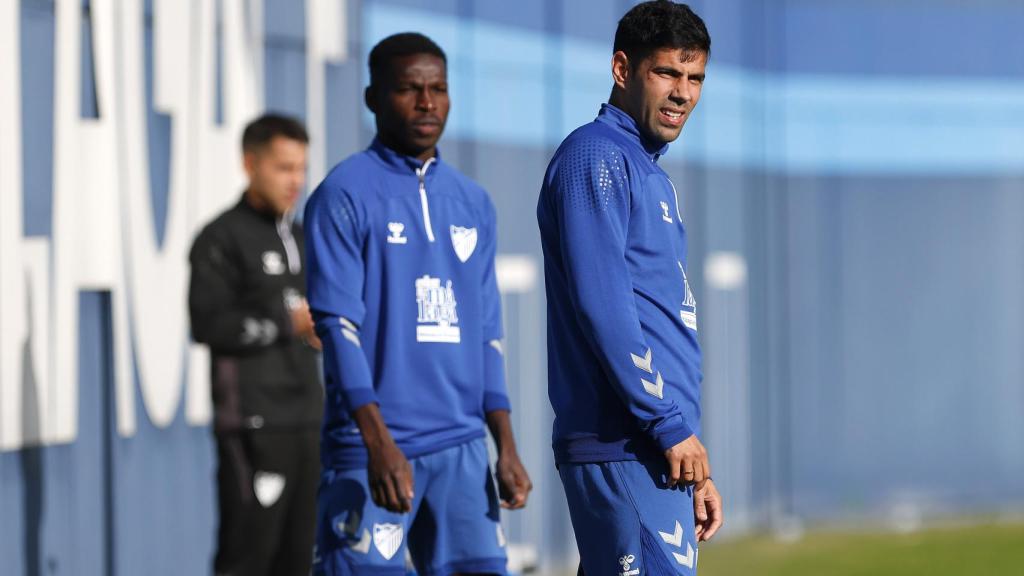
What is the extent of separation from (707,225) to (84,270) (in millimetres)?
3749

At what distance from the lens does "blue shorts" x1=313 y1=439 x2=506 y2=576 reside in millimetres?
3129

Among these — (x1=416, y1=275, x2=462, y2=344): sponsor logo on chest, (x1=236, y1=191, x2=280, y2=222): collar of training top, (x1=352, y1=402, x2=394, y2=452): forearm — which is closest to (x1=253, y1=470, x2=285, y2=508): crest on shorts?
(x1=236, y1=191, x2=280, y2=222): collar of training top

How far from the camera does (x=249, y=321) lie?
4.41m

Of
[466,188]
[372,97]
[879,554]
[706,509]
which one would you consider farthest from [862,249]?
[706,509]

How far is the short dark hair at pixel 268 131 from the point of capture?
14.9ft

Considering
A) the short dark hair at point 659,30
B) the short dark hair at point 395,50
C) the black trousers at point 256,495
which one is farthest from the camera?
the black trousers at point 256,495

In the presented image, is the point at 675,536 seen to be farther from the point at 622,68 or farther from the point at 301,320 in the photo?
the point at 301,320

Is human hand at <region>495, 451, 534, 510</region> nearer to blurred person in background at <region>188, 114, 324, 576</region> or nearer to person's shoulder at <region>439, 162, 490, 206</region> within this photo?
person's shoulder at <region>439, 162, 490, 206</region>

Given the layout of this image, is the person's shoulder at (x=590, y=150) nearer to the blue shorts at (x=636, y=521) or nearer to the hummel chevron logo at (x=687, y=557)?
the blue shorts at (x=636, y=521)

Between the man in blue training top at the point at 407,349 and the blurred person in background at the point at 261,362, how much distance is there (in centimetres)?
109

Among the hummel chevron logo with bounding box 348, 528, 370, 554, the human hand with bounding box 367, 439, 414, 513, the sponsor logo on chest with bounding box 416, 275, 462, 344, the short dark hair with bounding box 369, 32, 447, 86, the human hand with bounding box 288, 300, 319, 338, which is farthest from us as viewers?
the human hand with bounding box 288, 300, 319, 338

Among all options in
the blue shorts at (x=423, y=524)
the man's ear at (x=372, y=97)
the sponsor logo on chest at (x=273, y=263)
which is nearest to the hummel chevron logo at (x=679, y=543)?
the blue shorts at (x=423, y=524)

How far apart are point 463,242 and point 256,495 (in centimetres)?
142

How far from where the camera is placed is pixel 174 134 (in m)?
4.94
